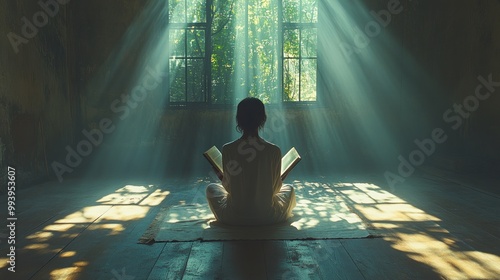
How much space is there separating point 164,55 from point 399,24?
360cm

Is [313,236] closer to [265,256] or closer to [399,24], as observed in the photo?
[265,256]

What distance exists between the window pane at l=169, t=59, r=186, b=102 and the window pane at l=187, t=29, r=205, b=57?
8.7 inches

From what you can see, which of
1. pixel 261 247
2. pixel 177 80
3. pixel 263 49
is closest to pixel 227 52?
pixel 177 80

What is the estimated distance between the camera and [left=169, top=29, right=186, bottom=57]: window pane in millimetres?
7297

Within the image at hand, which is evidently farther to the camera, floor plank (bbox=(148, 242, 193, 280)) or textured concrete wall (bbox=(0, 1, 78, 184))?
textured concrete wall (bbox=(0, 1, 78, 184))

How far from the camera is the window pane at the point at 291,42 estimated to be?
24.3ft

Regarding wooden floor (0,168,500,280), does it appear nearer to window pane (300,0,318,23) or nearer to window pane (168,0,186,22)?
window pane (168,0,186,22)

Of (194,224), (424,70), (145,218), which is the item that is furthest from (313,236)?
(424,70)

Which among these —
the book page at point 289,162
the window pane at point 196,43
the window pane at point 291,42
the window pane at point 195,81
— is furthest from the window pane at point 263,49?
the book page at point 289,162

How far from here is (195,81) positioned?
24.2ft

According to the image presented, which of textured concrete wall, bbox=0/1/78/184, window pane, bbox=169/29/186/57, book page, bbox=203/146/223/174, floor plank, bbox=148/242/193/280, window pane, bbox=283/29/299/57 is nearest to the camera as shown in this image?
floor plank, bbox=148/242/193/280

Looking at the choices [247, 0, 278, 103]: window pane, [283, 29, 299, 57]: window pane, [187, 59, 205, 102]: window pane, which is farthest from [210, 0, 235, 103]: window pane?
[283, 29, 299, 57]: window pane

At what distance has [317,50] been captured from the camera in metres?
7.39

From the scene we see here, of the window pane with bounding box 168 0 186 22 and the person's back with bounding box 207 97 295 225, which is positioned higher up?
the window pane with bounding box 168 0 186 22
